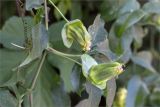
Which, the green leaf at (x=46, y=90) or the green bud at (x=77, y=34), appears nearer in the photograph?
the green bud at (x=77, y=34)

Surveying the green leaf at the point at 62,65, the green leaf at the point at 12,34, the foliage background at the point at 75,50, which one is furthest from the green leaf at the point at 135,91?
the green leaf at the point at 12,34

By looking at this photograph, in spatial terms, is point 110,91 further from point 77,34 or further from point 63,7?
point 63,7

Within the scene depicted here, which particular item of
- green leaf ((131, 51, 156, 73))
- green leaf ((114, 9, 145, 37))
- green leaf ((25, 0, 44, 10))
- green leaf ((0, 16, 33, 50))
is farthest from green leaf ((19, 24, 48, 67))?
green leaf ((131, 51, 156, 73))

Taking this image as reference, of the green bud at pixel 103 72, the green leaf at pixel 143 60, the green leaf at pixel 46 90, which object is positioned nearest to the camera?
the green bud at pixel 103 72

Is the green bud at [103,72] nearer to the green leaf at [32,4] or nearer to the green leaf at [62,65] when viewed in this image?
the green leaf at [32,4]

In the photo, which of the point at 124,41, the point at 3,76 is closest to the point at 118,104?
the point at 124,41

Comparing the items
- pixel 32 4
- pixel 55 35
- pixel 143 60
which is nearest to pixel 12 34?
pixel 55 35

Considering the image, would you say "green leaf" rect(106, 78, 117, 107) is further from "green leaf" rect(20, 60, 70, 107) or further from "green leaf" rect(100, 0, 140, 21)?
"green leaf" rect(100, 0, 140, 21)
